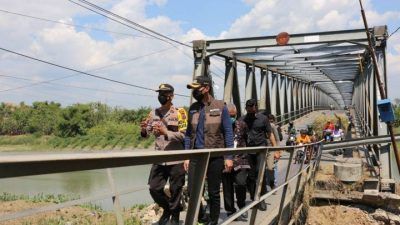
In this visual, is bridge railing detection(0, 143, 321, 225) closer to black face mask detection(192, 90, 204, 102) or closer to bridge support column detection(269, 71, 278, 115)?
black face mask detection(192, 90, 204, 102)

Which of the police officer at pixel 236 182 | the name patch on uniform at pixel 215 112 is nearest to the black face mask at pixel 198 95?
the name patch on uniform at pixel 215 112

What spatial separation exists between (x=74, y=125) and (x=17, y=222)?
6660cm

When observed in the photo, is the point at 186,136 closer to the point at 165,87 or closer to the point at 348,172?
the point at 165,87

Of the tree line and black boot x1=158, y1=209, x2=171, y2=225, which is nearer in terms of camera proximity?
black boot x1=158, y1=209, x2=171, y2=225

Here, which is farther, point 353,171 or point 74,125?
point 74,125

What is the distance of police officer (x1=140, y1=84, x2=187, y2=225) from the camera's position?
4711 millimetres

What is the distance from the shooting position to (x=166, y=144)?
4906 millimetres

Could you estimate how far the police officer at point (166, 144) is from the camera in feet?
15.5

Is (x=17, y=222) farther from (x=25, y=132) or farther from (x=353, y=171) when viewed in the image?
(x=25, y=132)

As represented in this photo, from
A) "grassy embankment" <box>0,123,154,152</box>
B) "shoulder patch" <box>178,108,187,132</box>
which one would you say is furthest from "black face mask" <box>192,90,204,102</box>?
"grassy embankment" <box>0,123,154,152</box>

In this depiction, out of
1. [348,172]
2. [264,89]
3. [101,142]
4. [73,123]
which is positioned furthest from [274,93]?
[73,123]

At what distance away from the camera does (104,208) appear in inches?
103

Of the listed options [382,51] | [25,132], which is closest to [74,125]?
[25,132]

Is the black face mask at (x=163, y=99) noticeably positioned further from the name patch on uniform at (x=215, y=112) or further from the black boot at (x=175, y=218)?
the black boot at (x=175, y=218)
